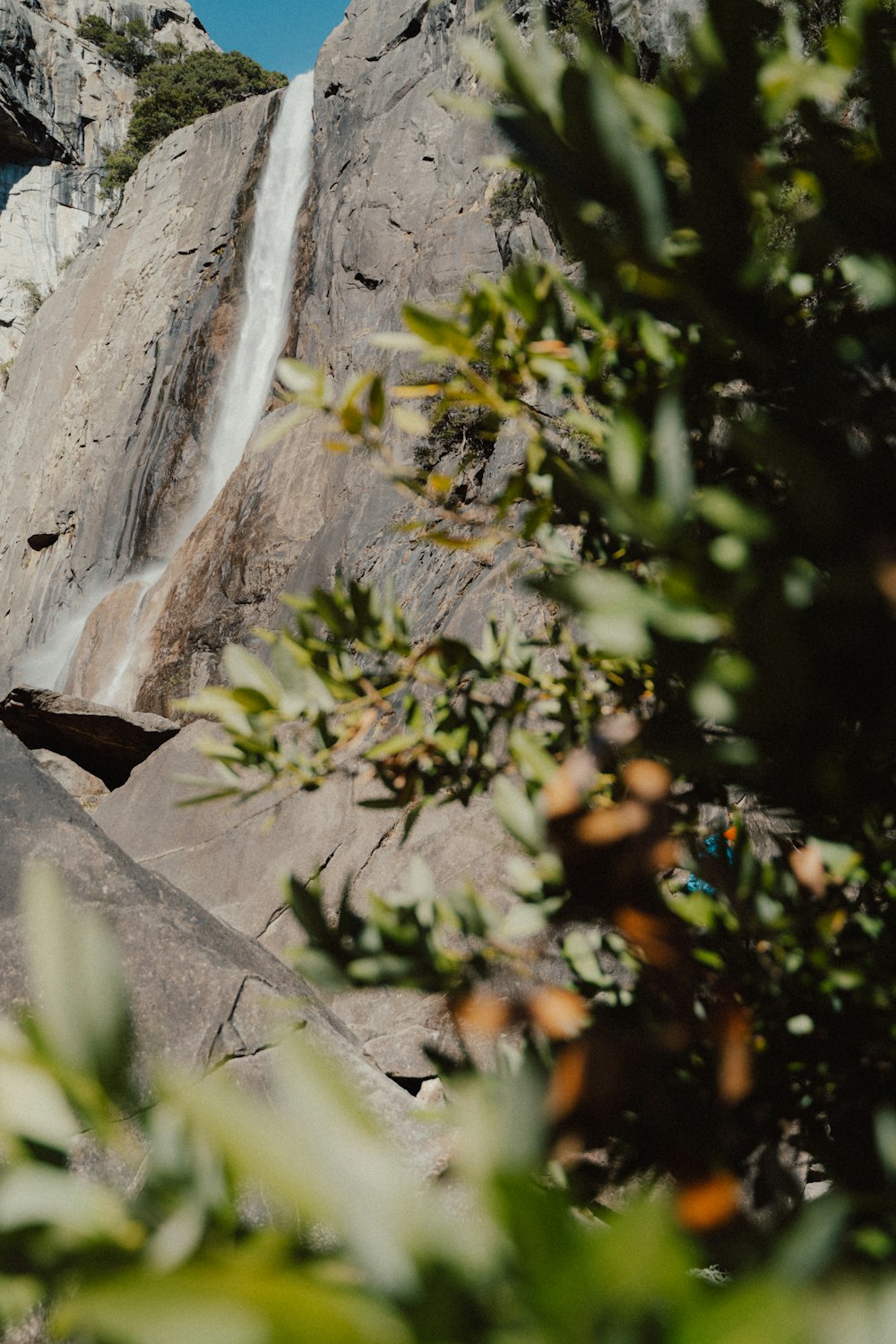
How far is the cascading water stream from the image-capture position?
1396cm

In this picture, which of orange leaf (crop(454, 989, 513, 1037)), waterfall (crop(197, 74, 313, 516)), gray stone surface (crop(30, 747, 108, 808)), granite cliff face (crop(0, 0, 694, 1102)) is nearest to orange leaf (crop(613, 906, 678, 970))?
orange leaf (crop(454, 989, 513, 1037))

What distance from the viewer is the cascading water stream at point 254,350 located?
14.0 metres

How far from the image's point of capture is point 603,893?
2.20 ft

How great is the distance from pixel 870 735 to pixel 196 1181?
51cm

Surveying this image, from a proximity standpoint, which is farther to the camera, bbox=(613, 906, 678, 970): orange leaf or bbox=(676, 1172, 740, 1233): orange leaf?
bbox=(613, 906, 678, 970): orange leaf

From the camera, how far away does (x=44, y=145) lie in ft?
89.0

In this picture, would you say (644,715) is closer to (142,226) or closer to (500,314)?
(500,314)

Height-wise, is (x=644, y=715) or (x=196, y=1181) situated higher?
(x=644, y=715)

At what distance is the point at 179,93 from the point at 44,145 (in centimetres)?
468

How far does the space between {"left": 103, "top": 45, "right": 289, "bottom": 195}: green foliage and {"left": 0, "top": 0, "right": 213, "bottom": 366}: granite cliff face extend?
46.0 inches

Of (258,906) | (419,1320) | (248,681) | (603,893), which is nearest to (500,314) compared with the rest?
(248,681)

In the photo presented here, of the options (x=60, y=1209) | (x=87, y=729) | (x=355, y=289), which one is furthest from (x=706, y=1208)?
(x=355, y=289)

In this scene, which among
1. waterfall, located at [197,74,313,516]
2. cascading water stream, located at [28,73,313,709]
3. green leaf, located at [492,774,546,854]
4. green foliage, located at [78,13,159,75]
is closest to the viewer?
green leaf, located at [492,774,546,854]

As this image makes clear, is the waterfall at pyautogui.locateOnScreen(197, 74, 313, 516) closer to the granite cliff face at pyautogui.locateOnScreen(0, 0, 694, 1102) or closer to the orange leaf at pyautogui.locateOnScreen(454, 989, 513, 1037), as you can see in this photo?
the granite cliff face at pyautogui.locateOnScreen(0, 0, 694, 1102)
